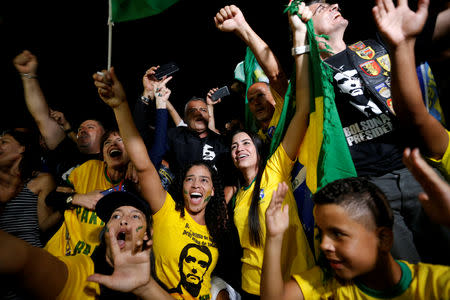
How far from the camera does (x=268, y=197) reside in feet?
5.83

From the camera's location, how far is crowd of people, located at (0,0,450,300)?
3.59 ft

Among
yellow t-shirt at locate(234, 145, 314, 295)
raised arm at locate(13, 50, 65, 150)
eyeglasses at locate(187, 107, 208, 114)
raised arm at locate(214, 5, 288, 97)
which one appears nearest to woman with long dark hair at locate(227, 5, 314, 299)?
yellow t-shirt at locate(234, 145, 314, 295)

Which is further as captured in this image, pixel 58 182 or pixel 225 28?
pixel 58 182

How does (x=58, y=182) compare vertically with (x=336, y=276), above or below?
above

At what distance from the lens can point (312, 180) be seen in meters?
1.43

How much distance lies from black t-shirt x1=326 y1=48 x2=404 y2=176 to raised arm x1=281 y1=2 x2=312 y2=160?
27 centimetres

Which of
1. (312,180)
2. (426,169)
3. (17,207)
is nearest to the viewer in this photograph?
(426,169)

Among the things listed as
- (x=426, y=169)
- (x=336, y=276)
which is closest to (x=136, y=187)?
(x=336, y=276)

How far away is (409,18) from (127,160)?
230 cm

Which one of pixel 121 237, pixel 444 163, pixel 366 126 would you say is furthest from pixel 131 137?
pixel 444 163

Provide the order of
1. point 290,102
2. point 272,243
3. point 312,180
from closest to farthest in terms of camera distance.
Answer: point 272,243, point 312,180, point 290,102

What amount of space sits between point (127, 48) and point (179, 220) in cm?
390

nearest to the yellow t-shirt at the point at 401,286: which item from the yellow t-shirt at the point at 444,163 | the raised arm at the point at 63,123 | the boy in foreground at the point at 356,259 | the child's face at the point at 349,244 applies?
the boy in foreground at the point at 356,259

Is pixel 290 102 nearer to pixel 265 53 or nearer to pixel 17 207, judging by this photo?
pixel 265 53
